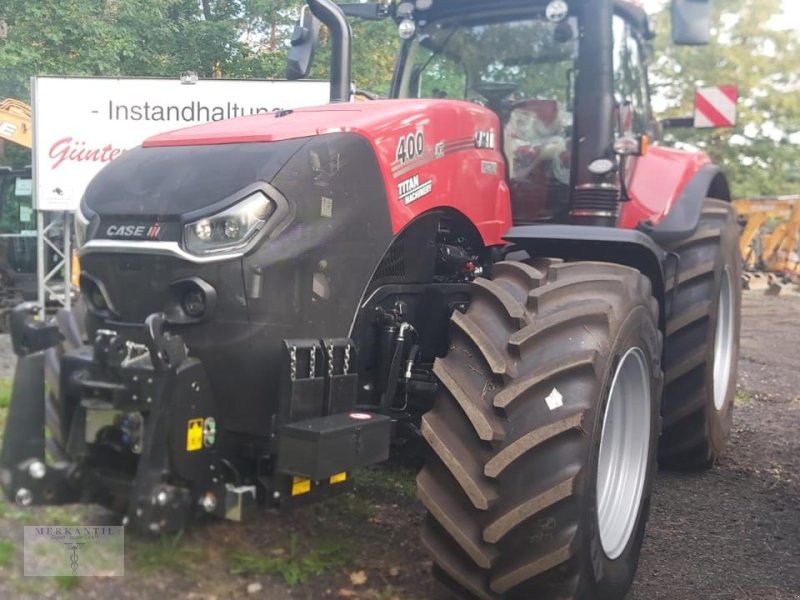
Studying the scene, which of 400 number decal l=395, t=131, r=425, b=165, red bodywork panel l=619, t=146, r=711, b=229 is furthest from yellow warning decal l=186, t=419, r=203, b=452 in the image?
red bodywork panel l=619, t=146, r=711, b=229

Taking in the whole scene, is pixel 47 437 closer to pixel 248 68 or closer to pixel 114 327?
pixel 114 327

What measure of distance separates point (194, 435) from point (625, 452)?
71.9 inches

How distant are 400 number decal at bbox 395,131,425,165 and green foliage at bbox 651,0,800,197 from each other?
70.6ft

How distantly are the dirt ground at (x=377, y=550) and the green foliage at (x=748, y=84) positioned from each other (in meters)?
20.6

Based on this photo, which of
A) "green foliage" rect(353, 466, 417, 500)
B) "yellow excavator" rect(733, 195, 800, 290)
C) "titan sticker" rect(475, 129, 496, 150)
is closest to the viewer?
"titan sticker" rect(475, 129, 496, 150)

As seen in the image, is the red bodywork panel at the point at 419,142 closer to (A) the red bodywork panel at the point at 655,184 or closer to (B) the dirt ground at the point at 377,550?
(A) the red bodywork panel at the point at 655,184

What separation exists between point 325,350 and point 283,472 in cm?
44

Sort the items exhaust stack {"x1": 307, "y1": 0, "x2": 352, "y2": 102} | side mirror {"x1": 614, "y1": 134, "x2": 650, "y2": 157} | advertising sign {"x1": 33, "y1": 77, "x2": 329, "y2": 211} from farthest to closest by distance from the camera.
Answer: advertising sign {"x1": 33, "y1": 77, "x2": 329, "y2": 211}, side mirror {"x1": 614, "y1": 134, "x2": 650, "y2": 157}, exhaust stack {"x1": 307, "y1": 0, "x2": 352, "y2": 102}

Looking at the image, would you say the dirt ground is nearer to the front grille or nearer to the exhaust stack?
the front grille

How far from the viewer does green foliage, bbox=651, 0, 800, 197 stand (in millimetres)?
23922

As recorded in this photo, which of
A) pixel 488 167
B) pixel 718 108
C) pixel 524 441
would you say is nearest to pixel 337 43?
pixel 488 167

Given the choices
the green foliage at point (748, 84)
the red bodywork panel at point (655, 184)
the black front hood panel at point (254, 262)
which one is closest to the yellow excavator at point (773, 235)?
the green foliage at point (748, 84)

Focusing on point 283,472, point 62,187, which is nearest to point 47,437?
point 283,472

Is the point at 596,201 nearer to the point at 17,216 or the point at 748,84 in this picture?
the point at 17,216
